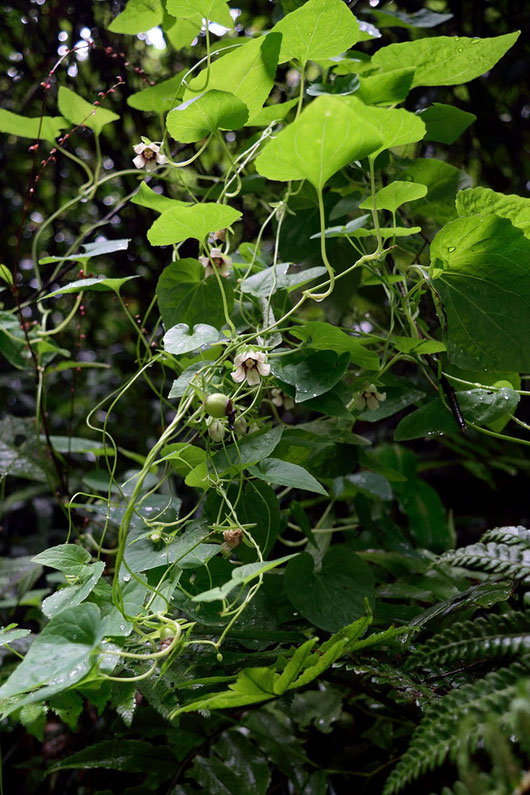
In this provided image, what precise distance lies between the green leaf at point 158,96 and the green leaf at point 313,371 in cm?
39

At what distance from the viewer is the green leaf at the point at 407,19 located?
0.84 meters

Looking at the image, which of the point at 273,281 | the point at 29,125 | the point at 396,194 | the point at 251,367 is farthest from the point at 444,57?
the point at 29,125

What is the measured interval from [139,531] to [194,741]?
0.25 metres

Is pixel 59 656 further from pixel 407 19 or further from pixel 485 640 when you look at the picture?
pixel 407 19

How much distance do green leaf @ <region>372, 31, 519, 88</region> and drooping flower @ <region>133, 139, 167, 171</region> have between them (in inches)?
10.9

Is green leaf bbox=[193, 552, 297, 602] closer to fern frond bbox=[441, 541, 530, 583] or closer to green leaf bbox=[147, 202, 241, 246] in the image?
fern frond bbox=[441, 541, 530, 583]

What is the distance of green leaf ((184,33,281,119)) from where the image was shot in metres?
0.57

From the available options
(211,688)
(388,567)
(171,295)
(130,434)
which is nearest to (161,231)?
(171,295)

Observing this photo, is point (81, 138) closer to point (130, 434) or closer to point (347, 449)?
point (130, 434)

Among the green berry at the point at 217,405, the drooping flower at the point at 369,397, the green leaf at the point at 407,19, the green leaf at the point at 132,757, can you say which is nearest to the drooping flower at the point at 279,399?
the drooping flower at the point at 369,397

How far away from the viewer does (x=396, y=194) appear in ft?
1.83

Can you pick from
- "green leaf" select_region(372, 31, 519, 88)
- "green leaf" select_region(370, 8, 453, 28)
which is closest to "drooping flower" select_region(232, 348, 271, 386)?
"green leaf" select_region(372, 31, 519, 88)

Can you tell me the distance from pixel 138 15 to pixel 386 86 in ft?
1.15

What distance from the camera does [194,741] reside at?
648 millimetres
